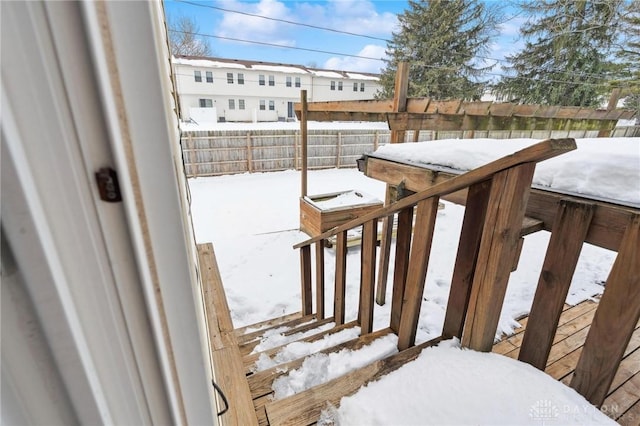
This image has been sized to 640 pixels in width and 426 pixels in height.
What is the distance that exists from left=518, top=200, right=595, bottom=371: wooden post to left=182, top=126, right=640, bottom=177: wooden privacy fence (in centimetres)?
867

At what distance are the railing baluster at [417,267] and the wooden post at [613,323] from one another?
0.58 metres

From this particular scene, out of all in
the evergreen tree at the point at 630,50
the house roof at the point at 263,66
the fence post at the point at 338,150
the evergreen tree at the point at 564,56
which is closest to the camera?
the evergreen tree at the point at 630,50

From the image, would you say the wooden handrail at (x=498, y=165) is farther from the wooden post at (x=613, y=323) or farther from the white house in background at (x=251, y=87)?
the white house in background at (x=251, y=87)

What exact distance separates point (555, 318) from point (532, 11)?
13891mm

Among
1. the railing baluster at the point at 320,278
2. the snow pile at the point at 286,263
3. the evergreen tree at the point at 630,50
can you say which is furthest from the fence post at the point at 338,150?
→ the railing baluster at the point at 320,278

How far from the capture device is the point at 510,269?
1.11m

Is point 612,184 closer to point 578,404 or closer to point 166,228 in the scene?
point 578,404

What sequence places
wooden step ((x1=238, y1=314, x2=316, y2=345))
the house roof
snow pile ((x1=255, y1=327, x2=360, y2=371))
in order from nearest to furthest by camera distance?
snow pile ((x1=255, y1=327, x2=360, y2=371)) → wooden step ((x1=238, y1=314, x2=316, y2=345)) → the house roof

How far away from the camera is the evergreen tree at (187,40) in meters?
12.4

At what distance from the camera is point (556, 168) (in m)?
1.13

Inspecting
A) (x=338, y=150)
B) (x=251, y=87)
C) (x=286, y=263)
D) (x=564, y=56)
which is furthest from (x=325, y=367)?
(x=251, y=87)

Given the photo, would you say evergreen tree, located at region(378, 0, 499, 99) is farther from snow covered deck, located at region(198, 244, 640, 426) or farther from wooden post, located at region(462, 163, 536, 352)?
wooden post, located at region(462, 163, 536, 352)

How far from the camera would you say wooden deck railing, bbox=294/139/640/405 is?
0.95 metres

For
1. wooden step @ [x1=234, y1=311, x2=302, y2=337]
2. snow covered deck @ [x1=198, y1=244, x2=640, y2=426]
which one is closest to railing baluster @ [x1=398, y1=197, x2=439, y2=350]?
snow covered deck @ [x1=198, y1=244, x2=640, y2=426]
